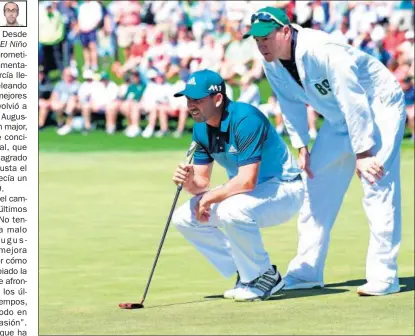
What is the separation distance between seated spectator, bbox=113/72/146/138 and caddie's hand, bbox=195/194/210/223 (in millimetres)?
13973

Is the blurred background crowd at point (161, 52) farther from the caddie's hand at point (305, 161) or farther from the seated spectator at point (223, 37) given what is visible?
the caddie's hand at point (305, 161)

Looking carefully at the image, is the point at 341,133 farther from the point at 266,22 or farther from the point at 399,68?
the point at 399,68

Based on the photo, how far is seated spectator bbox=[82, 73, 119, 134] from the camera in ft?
73.7

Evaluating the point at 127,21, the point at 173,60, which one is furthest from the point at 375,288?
the point at 127,21

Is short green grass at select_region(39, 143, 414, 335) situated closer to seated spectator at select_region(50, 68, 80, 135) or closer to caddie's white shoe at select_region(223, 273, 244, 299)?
caddie's white shoe at select_region(223, 273, 244, 299)

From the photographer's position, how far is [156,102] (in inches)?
876

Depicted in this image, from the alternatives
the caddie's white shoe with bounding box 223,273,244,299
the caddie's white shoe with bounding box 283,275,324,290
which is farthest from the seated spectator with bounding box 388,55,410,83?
the caddie's white shoe with bounding box 223,273,244,299

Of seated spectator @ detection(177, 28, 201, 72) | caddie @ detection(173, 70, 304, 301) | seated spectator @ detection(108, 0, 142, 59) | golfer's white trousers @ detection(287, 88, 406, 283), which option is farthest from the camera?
seated spectator @ detection(108, 0, 142, 59)

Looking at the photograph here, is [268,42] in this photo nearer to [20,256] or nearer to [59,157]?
[20,256]

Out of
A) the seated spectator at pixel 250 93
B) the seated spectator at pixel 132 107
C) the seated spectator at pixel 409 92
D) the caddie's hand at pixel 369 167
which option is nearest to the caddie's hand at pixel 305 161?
the caddie's hand at pixel 369 167

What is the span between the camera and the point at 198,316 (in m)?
7.30

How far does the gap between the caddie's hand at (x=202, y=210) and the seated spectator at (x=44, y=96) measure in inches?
596

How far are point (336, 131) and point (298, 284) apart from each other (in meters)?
1.06

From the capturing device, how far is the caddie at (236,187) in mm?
7613
